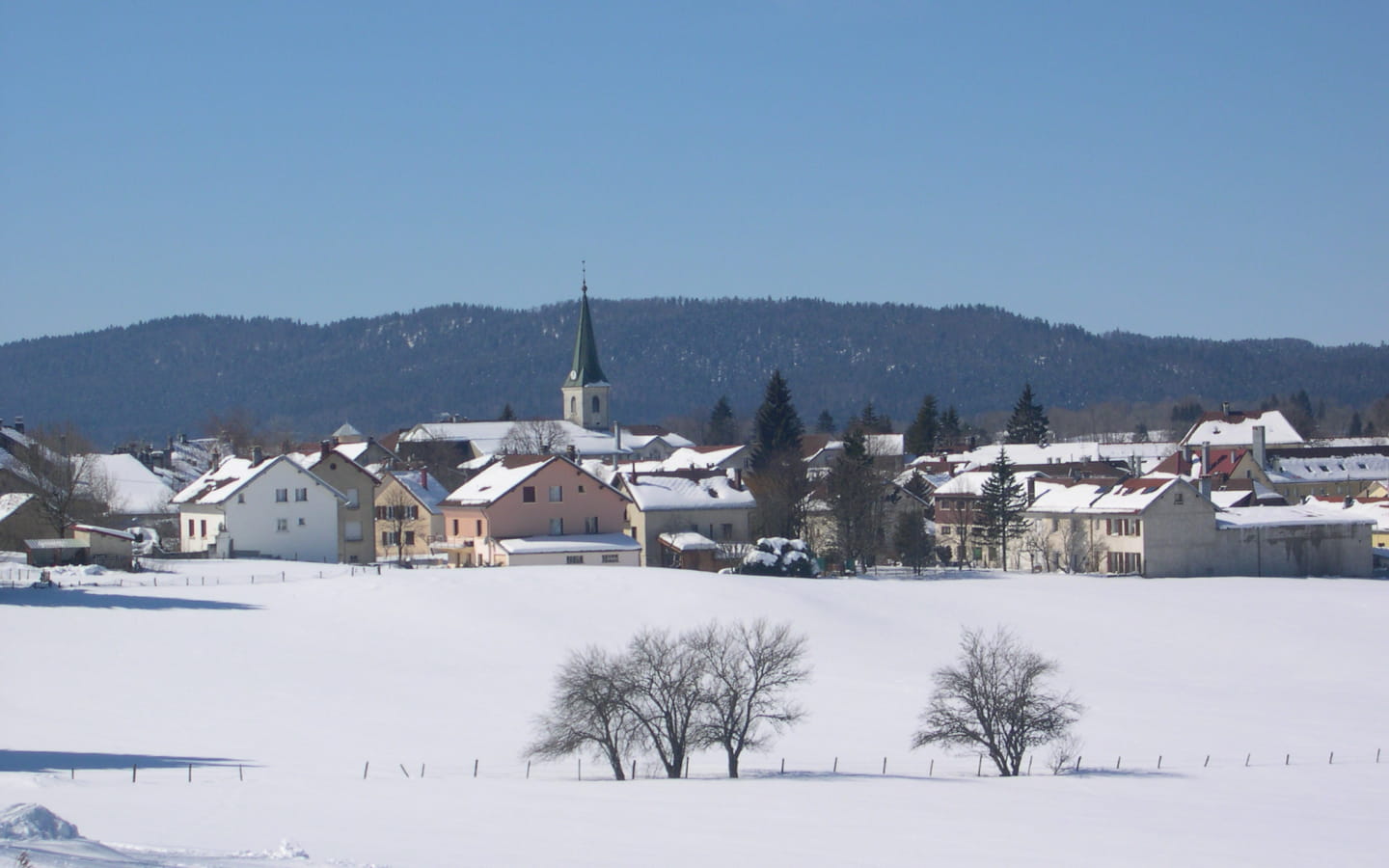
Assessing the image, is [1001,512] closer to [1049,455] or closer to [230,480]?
[230,480]

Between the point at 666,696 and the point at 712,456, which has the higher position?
the point at 712,456

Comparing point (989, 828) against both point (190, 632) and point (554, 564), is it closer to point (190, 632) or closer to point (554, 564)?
point (190, 632)

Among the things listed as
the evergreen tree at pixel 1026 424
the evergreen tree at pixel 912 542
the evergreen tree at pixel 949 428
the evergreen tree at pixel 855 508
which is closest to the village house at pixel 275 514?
the evergreen tree at pixel 855 508

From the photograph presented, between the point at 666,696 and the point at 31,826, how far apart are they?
15.3 metres

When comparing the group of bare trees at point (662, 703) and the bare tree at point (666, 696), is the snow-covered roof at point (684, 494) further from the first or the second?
the bare tree at point (666, 696)

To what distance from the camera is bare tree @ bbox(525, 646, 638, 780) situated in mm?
28234

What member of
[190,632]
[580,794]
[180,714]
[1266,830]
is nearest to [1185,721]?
[1266,830]

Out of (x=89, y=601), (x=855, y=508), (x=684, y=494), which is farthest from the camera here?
(x=684, y=494)

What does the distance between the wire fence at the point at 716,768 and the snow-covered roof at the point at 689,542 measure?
99.7 feet

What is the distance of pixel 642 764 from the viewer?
102 feet


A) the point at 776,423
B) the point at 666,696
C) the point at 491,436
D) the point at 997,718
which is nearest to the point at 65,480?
the point at 666,696

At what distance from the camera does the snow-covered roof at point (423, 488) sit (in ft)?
240

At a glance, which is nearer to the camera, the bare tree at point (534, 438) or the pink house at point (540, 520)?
the pink house at point (540, 520)

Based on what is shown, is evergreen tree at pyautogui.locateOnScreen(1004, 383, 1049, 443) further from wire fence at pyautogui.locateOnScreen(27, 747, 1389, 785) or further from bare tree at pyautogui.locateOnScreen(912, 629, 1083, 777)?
bare tree at pyautogui.locateOnScreen(912, 629, 1083, 777)
